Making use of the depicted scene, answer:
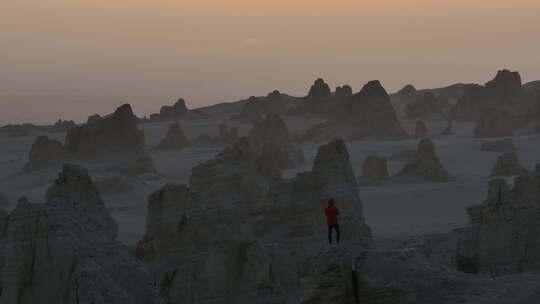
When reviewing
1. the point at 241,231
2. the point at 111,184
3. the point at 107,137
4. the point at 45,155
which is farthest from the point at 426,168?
the point at 241,231

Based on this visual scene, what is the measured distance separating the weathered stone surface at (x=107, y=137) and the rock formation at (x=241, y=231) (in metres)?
32.4

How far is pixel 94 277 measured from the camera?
17156mm

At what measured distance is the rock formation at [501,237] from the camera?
78.6 feet

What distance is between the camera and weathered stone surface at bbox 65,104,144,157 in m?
69.8

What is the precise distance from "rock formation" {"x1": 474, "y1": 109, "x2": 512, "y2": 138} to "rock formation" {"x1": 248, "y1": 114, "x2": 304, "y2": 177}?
12936 mm

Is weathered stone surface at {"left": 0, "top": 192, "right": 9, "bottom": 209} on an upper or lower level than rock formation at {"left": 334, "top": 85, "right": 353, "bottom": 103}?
lower

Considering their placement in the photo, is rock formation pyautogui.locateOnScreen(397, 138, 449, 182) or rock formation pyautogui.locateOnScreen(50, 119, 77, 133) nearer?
rock formation pyautogui.locateOnScreen(397, 138, 449, 182)

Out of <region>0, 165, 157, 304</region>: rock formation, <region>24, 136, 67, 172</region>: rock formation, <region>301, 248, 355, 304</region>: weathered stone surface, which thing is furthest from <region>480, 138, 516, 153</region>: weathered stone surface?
<region>301, 248, 355, 304</region>: weathered stone surface

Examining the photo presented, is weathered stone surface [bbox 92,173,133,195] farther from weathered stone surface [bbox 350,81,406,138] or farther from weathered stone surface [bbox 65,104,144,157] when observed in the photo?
weathered stone surface [bbox 350,81,406,138]

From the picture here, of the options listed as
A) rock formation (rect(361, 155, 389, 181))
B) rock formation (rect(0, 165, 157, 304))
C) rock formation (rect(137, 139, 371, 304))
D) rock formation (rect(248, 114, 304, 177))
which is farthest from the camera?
rock formation (rect(361, 155, 389, 181))

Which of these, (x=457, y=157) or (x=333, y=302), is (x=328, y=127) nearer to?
(x=457, y=157)

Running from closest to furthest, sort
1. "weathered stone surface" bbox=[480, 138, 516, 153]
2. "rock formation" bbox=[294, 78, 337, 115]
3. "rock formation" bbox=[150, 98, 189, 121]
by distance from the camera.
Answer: "weathered stone surface" bbox=[480, 138, 516, 153], "rock formation" bbox=[294, 78, 337, 115], "rock formation" bbox=[150, 98, 189, 121]

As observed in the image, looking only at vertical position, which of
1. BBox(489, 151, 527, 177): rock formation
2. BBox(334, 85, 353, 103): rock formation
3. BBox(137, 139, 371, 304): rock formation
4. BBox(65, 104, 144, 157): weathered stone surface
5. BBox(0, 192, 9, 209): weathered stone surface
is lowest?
BBox(0, 192, 9, 209): weathered stone surface

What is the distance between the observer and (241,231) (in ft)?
73.5
